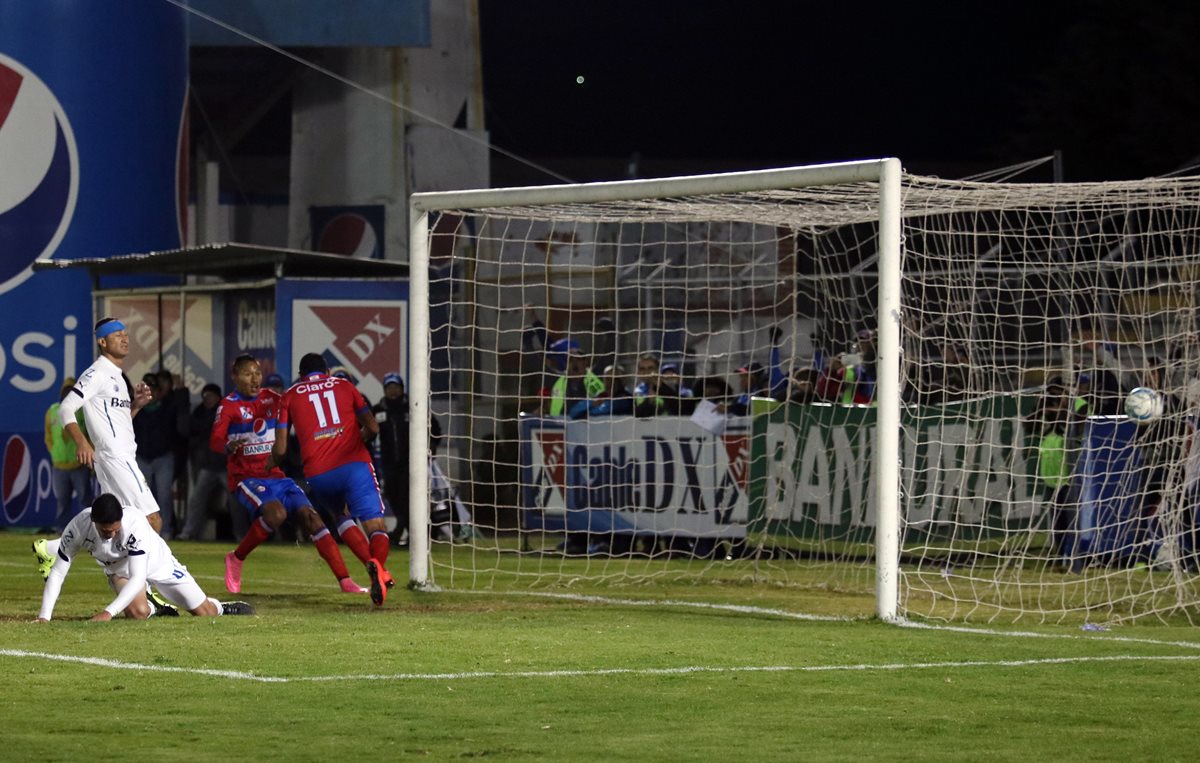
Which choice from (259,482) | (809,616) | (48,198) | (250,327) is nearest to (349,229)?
(48,198)

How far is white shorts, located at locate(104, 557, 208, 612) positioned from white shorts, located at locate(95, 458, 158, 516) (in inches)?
38.7

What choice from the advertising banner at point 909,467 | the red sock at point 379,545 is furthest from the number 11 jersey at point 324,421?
the advertising banner at point 909,467

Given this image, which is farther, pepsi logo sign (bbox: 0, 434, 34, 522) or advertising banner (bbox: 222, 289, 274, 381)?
pepsi logo sign (bbox: 0, 434, 34, 522)

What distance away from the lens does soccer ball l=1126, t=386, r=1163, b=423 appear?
15.1m

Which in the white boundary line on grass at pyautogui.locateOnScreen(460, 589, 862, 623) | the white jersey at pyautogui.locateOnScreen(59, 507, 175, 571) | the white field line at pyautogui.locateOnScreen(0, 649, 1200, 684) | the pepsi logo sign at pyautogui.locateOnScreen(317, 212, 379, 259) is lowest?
the white boundary line on grass at pyautogui.locateOnScreen(460, 589, 862, 623)

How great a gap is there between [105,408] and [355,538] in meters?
2.13

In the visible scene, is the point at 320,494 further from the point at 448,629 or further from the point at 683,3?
the point at 683,3

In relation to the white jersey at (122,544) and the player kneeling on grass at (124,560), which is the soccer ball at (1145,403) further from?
the white jersey at (122,544)

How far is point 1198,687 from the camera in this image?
8758 mm

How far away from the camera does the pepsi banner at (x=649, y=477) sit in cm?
1777

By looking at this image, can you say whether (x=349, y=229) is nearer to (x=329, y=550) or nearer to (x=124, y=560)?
(x=329, y=550)

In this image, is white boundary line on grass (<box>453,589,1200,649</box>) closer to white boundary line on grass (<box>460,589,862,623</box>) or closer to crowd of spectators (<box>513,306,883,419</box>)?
white boundary line on grass (<box>460,589,862,623</box>)

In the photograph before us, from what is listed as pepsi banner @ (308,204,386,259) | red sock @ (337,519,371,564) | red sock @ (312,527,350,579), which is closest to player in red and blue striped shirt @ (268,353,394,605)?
red sock @ (337,519,371,564)

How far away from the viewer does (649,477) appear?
18.0m
